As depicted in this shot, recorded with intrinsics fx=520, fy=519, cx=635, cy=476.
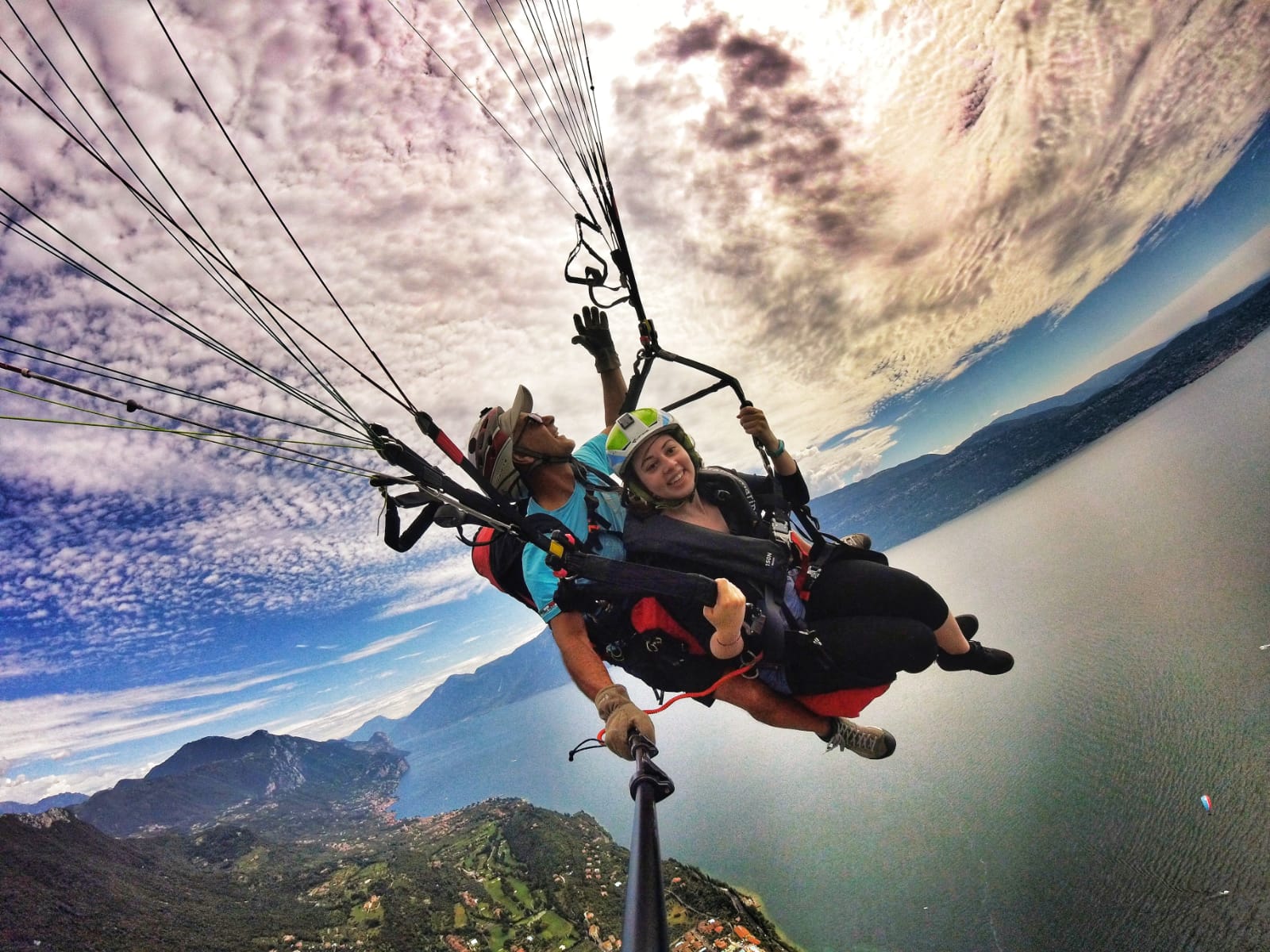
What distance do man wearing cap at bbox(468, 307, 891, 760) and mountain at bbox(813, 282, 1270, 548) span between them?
13846 cm

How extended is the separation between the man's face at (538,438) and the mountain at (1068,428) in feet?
457

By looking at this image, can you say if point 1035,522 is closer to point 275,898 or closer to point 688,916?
point 688,916

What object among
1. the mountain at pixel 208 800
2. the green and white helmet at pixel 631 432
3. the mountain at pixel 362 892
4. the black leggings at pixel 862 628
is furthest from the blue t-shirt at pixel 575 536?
the mountain at pixel 208 800

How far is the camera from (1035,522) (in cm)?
7819

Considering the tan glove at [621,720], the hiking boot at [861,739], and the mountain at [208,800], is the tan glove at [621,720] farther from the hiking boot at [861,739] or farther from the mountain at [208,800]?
the mountain at [208,800]

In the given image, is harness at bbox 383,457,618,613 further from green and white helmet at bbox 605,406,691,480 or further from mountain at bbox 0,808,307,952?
mountain at bbox 0,808,307,952

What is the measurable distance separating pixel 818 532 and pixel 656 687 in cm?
148

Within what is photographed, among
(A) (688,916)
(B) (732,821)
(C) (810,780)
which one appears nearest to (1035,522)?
(C) (810,780)

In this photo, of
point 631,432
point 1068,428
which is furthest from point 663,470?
point 1068,428

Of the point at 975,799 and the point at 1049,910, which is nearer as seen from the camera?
the point at 1049,910

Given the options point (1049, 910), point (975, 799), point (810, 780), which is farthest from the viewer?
point (810, 780)

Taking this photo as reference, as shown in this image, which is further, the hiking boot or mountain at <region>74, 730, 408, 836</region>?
mountain at <region>74, 730, 408, 836</region>

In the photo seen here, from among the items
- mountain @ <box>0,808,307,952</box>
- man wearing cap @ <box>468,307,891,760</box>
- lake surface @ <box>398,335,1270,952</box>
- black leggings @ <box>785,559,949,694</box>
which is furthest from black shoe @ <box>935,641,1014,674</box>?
mountain @ <box>0,808,307,952</box>

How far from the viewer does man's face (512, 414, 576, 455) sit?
10.2 feet
